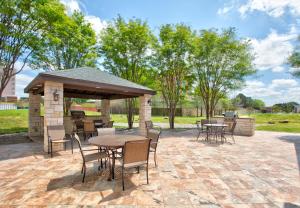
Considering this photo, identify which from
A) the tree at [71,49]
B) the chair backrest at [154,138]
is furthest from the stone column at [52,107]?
the tree at [71,49]

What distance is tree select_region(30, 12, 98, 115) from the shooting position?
10802mm

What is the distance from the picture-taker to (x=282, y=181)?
3.66m

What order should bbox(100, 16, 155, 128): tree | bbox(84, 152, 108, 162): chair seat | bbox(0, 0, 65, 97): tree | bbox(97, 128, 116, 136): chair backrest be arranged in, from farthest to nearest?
bbox(100, 16, 155, 128): tree
bbox(0, 0, 65, 97): tree
bbox(97, 128, 116, 136): chair backrest
bbox(84, 152, 108, 162): chair seat

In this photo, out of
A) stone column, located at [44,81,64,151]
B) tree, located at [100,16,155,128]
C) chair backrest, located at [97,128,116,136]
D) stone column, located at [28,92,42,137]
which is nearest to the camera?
chair backrest, located at [97,128,116,136]

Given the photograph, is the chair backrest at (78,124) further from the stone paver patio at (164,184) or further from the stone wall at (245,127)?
the stone wall at (245,127)

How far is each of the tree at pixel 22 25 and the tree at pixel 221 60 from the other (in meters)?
8.89

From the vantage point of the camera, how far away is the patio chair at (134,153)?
316 cm

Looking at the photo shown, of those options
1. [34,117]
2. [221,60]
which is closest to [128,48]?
[221,60]

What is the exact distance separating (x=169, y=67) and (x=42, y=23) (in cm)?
809

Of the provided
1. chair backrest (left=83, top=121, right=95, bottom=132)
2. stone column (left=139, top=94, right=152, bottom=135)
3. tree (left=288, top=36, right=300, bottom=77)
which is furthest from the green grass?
tree (left=288, top=36, right=300, bottom=77)

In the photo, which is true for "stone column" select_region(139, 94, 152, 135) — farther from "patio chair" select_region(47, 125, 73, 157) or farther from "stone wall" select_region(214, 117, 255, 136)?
"stone wall" select_region(214, 117, 255, 136)

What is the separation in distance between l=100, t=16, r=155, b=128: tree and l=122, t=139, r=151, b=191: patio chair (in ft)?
31.5

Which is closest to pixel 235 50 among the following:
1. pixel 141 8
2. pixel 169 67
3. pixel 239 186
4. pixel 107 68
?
pixel 169 67

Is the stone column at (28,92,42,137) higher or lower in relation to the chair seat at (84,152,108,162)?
higher
